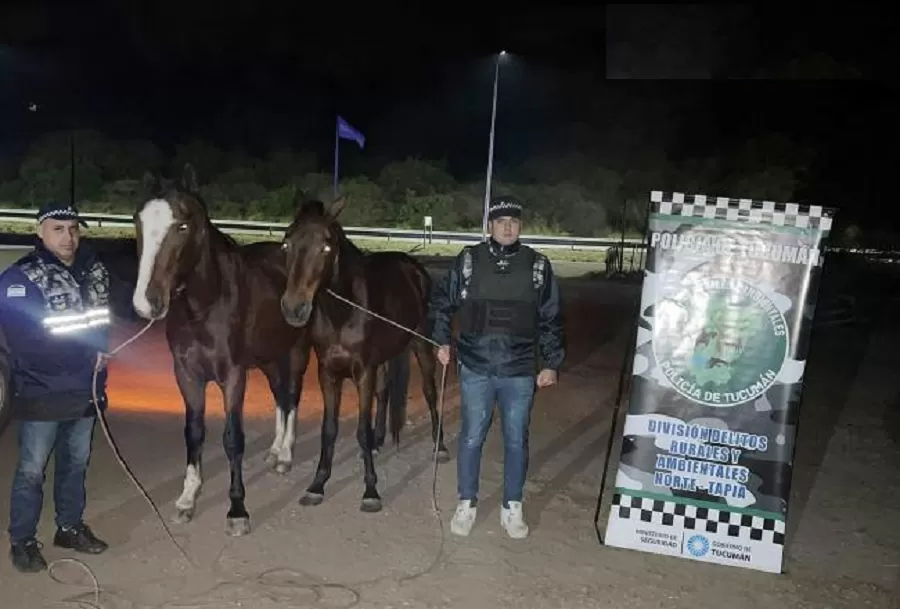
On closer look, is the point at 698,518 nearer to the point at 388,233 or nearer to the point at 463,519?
the point at 463,519

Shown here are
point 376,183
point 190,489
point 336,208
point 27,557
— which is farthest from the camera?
point 376,183

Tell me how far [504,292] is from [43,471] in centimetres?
271

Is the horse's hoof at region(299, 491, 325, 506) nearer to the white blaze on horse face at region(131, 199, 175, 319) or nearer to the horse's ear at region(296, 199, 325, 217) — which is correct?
the white blaze on horse face at region(131, 199, 175, 319)

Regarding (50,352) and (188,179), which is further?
(188,179)

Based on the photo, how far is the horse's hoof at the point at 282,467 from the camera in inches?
233

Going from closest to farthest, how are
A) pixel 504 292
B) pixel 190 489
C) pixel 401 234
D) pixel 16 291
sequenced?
pixel 16 291, pixel 504 292, pixel 190 489, pixel 401 234

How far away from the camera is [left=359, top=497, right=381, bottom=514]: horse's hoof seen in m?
5.23

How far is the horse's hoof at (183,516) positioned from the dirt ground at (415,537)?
5cm

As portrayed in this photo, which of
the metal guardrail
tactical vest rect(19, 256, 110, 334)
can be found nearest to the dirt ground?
tactical vest rect(19, 256, 110, 334)

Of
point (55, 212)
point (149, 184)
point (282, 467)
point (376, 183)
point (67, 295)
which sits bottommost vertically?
point (282, 467)

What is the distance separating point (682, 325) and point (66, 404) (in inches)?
135

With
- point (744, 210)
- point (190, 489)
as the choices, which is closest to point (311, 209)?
point (190, 489)

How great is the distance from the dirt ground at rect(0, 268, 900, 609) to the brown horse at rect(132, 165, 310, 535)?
434 millimetres

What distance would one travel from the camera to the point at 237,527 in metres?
4.72
